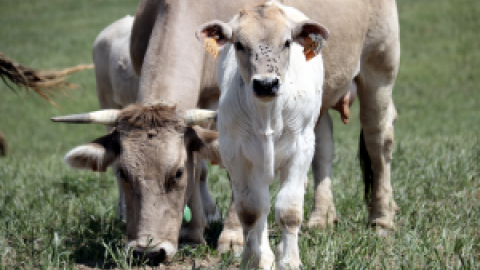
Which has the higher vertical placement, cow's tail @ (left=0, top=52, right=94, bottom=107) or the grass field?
cow's tail @ (left=0, top=52, right=94, bottom=107)

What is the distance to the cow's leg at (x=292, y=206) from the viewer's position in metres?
3.62

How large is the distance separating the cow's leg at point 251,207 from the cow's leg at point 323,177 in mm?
1276

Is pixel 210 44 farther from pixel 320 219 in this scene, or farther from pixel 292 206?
pixel 320 219

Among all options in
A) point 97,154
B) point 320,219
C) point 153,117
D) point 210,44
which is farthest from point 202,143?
point 320,219

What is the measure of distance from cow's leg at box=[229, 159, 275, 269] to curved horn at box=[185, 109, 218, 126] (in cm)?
74

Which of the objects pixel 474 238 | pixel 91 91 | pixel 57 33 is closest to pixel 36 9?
pixel 57 33

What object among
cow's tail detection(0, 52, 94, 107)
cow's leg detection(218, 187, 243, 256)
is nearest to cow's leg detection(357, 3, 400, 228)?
cow's leg detection(218, 187, 243, 256)

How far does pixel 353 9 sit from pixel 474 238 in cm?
227

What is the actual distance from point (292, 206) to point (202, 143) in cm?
112

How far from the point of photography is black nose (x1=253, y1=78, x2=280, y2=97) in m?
3.11

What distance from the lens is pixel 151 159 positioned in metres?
4.12

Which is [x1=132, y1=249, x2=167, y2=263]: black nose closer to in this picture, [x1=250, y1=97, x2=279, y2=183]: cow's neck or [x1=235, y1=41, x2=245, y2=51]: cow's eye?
[x1=250, y1=97, x2=279, y2=183]: cow's neck

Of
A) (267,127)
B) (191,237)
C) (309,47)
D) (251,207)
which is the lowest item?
(191,237)

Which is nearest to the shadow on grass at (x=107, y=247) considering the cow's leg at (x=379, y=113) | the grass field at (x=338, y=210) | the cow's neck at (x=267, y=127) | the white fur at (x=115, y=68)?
the grass field at (x=338, y=210)
